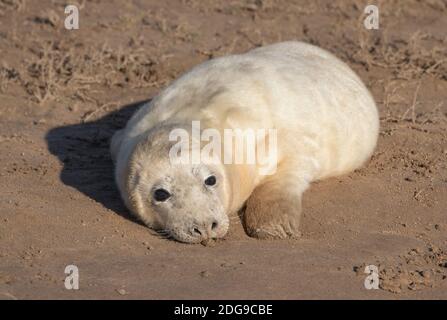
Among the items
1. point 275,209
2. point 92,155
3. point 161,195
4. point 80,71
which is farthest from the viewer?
point 80,71

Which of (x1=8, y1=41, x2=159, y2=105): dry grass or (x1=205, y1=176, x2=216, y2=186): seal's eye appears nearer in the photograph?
(x1=205, y1=176, x2=216, y2=186): seal's eye

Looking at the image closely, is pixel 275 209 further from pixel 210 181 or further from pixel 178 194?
pixel 178 194

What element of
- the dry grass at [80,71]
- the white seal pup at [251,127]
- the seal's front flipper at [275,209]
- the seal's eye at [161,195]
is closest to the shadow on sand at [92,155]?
the white seal pup at [251,127]

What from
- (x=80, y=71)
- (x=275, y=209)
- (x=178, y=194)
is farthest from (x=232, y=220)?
(x=80, y=71)

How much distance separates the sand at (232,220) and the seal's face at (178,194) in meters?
0.11

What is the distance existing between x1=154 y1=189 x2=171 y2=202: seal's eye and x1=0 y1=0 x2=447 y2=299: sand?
0.24 meters

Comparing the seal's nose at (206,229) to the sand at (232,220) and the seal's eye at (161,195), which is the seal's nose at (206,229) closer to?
the sand at (232,220)

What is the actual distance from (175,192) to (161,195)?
9cm

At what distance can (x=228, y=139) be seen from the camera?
5.61m

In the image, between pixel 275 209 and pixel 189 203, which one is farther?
pixel 275 209

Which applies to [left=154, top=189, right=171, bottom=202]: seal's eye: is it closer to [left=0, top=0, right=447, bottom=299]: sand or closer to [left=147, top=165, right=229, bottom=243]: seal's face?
[left=147, top=165, right=229, bottom=243]: seal's face

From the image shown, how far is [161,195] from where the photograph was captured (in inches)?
208

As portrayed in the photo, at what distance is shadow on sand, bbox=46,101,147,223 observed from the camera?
6004 millimetres

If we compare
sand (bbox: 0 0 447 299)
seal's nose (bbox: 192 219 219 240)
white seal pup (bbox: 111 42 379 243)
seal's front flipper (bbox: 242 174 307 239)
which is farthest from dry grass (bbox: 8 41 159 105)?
seal's nose (bbox: 192 219 219 240)
